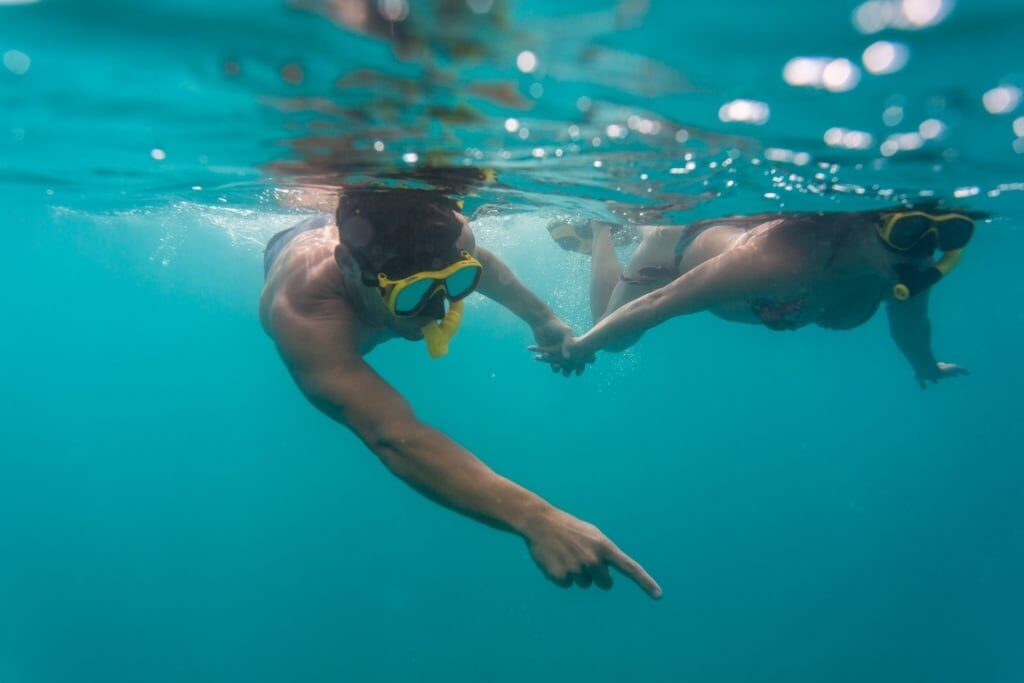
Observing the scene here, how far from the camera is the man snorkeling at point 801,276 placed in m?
5.76

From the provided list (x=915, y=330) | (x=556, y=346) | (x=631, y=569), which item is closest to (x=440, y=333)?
(x=631, y=569)

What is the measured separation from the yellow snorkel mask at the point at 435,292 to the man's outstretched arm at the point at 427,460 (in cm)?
41

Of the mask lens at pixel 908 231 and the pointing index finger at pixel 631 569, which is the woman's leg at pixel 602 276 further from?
the pointing index finger at pixel 631 569

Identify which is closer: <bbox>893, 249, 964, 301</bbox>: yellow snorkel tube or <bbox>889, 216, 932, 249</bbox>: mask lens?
<bbox>889, 216, 932, 249</bbox>: mask lens

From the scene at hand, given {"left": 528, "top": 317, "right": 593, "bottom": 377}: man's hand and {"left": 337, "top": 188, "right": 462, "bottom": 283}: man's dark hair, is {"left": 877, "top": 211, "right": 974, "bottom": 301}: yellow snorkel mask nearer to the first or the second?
{"left": 528, "top": 317, "right": 593, "bottom": 377}: man's hand

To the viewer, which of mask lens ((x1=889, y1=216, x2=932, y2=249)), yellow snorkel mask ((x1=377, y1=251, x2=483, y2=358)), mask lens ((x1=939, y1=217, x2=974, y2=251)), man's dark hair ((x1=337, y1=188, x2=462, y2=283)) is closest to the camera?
yellow snorkel mask ((x1=377, y1=251, x2=483, y2=358))

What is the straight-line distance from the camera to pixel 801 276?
6.24 metres

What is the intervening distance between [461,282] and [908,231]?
4373 millimetres

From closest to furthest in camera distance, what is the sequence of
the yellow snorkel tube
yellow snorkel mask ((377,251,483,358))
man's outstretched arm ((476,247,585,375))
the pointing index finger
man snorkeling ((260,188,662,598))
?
the pointing index finger < man snorkeling ((260,188,662,598)) < yellow snorkel mask ((377,251,483,358)) < the yellow snorkel tube < man's outstretched arm ((476,247,585,375))

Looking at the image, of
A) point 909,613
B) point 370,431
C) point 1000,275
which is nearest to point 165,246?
point 370,431

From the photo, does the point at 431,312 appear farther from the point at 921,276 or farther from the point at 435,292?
the point at 921,276

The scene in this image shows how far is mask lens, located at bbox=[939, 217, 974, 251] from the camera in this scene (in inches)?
220

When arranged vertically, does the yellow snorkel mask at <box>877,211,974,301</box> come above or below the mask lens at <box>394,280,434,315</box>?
above

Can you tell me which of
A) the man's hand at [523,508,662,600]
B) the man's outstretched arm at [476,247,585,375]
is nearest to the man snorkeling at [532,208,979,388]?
the man's outstretched arm at [476,247,585,375]
